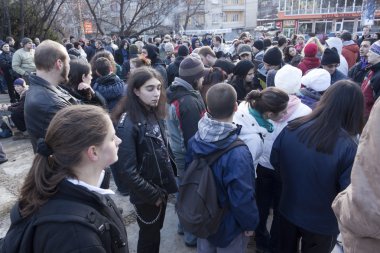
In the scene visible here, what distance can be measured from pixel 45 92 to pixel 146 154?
3.37 ft

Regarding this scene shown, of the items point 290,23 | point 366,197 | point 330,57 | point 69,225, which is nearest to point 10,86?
point 330,57

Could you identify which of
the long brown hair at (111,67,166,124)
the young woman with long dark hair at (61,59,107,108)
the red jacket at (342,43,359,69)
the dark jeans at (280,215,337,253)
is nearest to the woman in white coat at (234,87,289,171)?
the dark jeans at (280,215,337,253)

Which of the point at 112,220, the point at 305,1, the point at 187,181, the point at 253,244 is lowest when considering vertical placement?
the point at 253,244

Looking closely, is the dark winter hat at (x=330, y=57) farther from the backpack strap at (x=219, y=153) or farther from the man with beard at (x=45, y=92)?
the man with beard at (x=45, y=92)

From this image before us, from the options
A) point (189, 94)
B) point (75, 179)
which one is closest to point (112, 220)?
point (75, 179)

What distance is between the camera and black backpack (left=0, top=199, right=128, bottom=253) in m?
1.20

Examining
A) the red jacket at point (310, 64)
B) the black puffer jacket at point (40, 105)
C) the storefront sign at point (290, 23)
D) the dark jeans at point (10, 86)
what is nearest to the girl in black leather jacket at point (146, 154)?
the black puffer jacket at point (40, 105)

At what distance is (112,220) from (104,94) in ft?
10.2

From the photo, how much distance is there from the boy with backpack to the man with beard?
4.06 ft

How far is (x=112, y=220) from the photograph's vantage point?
1.42 meters

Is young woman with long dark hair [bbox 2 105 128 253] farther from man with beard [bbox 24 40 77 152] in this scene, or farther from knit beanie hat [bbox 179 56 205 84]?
knit beanie hat [bbox 179 56 205 84]

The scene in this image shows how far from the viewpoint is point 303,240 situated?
8.00 ft

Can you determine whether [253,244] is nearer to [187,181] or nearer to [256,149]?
[256,149]

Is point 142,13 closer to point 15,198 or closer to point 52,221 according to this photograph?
point 15,198
